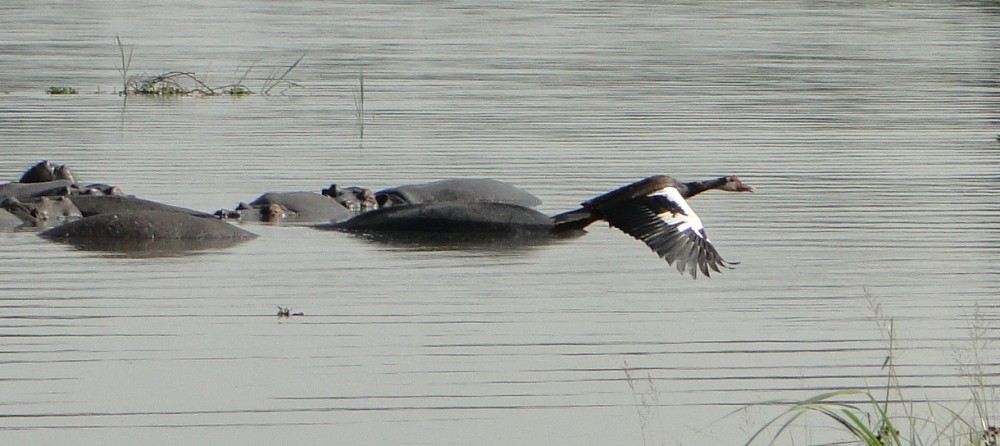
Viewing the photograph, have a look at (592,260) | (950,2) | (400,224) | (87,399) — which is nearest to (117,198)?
(400,224)

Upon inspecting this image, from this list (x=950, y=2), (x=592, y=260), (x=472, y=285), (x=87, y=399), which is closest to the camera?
(x=87, y=399)

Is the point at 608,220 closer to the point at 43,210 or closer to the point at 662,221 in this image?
the point at 662,221

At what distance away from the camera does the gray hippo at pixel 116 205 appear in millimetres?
13174

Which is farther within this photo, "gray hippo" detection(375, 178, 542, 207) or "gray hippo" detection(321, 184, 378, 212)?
"gray hippo" detection(375, 178, 542, 207)

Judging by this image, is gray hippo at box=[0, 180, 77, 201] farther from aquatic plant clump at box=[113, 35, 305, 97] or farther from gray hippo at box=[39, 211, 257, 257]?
aquatic plant clump at box=[113, 35, 305, 97]

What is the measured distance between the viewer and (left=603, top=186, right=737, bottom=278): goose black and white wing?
9305mm

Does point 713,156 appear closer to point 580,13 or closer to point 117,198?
point 117,198

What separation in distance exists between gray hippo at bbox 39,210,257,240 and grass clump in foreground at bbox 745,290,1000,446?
5.47m

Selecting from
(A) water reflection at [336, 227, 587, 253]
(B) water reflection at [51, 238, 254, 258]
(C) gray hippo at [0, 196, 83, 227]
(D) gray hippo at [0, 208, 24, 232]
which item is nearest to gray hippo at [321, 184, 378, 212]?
(A) water reflection at [336, 227, 587, 253]

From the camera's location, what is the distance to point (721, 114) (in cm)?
2212

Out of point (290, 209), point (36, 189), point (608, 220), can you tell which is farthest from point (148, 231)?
point (608, 220)

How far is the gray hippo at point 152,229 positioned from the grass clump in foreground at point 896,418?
18.0ft

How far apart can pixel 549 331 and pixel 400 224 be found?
13.0 feet

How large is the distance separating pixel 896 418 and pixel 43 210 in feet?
24.8
